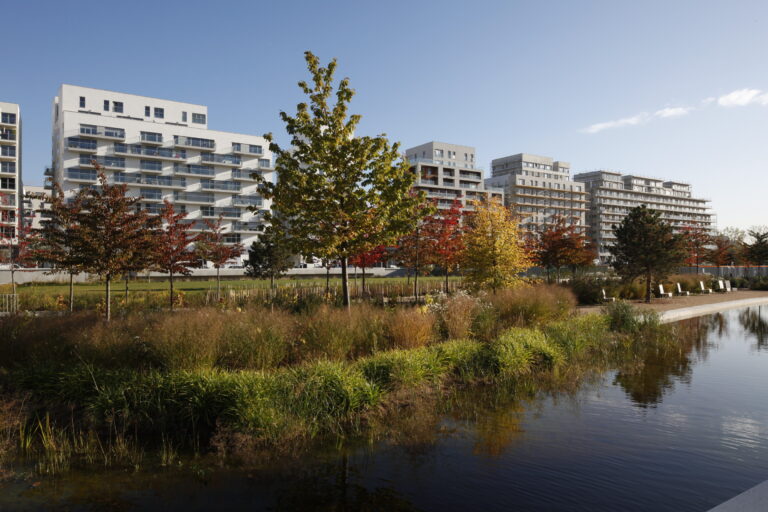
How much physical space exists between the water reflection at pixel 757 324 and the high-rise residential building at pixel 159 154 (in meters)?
54.9

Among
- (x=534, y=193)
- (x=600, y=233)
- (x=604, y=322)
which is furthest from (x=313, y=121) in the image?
(x=600, y=233)

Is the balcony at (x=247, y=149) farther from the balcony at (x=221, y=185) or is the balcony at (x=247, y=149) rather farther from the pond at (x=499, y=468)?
the pond at (x=499, y=468)

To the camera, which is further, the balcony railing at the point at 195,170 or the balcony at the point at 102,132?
the balcony railing at the point at 195,170

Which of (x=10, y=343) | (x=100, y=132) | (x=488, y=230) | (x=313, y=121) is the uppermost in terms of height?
(x=100, y=132)

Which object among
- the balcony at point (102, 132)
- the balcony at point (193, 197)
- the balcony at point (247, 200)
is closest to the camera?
the balcony at point (102, 132)

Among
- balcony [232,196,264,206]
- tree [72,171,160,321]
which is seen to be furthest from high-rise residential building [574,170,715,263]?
tree [72,171,160,321]

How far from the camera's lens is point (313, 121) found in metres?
14.3

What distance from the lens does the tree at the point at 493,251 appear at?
19.9 m

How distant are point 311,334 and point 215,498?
4853mm

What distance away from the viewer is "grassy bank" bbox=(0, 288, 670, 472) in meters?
7.17

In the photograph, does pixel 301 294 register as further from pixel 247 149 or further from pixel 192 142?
pixel 247 149

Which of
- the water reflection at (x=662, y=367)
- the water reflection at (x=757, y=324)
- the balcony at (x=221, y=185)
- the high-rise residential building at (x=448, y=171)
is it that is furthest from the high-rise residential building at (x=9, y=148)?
the water reflection at (x=757, y=324)

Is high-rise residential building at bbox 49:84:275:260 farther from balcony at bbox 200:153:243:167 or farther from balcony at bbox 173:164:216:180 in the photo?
balcony at bbox 173:164:216:180

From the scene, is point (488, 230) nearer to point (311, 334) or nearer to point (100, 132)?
point (311, 334)
